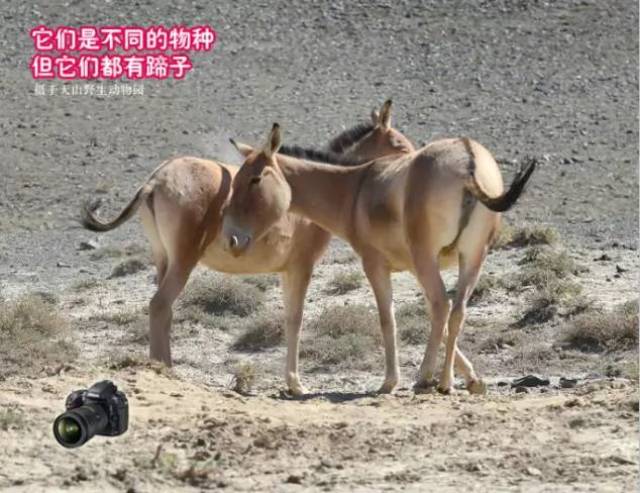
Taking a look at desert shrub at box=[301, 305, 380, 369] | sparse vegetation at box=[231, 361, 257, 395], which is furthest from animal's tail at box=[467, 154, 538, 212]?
desert shrub at box=[301, 305, 380, 369]

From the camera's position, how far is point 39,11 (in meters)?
34.2

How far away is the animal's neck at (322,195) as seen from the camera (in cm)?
1412

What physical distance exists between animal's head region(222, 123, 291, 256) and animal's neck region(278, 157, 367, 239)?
0.31 metres

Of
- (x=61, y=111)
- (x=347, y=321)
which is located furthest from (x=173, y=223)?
(x=61, y=111)

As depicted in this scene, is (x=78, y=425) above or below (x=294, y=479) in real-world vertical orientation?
above

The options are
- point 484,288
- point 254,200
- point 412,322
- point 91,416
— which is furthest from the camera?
point 484,288

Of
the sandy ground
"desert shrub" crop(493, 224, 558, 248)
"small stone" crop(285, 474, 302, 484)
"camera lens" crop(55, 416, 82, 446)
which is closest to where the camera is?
"camera lens" crop(55, 416, 82, 446)

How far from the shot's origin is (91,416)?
1012cm

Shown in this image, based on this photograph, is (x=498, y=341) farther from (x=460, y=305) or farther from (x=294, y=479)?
(x=294, y=479)

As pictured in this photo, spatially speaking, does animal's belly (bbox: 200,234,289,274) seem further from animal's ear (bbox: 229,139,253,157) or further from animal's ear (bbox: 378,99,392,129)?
animal's ear (bbox: 378,99,392,129)

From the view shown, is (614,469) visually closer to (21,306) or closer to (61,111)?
(21,306)

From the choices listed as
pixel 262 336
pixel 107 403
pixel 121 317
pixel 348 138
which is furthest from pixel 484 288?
pixel 107 403

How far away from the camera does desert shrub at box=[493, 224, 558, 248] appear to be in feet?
67.2

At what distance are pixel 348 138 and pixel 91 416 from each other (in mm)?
5818
